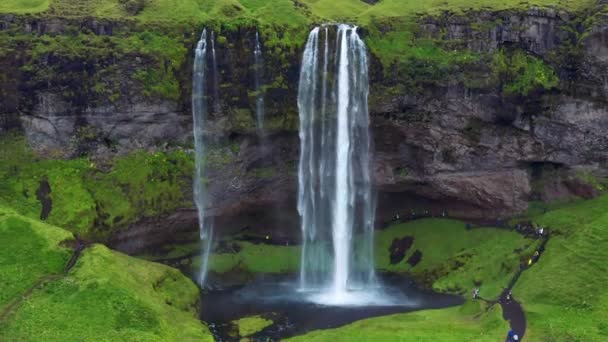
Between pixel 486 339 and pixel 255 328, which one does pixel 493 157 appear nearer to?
pixel 486 339

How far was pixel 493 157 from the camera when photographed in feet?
205

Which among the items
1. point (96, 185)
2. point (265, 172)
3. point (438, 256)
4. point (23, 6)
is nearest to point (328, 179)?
point (265, 172)

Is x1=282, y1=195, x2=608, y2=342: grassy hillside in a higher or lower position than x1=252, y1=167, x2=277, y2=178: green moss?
lower

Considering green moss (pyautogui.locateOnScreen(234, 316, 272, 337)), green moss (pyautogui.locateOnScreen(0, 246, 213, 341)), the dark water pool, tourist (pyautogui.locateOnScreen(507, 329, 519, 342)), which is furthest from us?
the dark water pool

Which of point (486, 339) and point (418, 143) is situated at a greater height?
point (418, 143)

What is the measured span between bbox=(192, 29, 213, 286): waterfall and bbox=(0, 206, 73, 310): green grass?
14.1 m

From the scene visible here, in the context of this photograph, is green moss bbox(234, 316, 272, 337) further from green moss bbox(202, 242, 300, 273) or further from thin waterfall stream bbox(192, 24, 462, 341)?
green moss bbox(202, 242, 300, 273)

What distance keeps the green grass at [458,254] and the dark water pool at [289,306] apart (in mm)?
2195

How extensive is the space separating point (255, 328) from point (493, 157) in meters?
30.2

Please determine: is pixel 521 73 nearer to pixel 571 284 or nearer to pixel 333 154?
pixel 333 154

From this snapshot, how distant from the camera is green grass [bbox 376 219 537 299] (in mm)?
54281

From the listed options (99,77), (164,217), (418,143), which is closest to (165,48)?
(99,77)

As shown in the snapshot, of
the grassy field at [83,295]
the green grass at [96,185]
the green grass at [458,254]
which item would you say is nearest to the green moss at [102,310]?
the grassy field at [83,295]

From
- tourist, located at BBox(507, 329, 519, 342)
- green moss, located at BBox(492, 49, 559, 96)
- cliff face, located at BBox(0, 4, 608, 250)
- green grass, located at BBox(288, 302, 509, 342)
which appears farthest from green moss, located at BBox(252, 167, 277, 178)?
tourist, located at BBox(507, 329, 519, 342)
